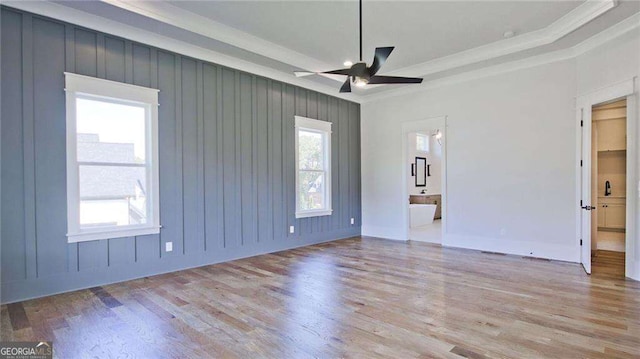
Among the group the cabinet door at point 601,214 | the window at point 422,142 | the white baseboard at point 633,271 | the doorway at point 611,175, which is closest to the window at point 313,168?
the white baseboard at point 633,271

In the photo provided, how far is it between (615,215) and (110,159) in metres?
9.39

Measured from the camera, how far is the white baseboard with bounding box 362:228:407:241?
7.13 m

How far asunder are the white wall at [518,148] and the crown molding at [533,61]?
7 cm

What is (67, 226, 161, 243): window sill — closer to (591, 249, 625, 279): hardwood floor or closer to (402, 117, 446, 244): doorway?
(402, 117, 446, 244): doorway

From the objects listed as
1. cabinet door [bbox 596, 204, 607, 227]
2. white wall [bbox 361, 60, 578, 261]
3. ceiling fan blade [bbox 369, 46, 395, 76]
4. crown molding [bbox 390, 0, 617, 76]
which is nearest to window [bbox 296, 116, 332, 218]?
white wall [bbox 361, 60, 578, 261]

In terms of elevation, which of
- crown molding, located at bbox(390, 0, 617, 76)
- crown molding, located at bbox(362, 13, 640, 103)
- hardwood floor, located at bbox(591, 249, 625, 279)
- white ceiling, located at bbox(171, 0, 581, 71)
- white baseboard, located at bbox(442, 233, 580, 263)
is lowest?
hardwood floor, located at bbox(591, 249, 625, 279)

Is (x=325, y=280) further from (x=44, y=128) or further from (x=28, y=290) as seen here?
A: (x=44, y=128)

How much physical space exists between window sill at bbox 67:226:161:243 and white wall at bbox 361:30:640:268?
4.75 metres

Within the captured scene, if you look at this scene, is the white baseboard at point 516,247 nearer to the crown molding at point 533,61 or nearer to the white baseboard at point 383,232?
the white baseboard at point 383,232

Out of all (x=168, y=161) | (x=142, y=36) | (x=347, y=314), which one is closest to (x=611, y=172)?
(x=347, y=314)

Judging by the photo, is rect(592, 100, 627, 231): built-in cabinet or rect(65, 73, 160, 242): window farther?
rect(592, 100, 627, 231): built-in cabinet

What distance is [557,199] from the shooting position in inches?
203

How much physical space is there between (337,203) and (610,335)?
5039mm

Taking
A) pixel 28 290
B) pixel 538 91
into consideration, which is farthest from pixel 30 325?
pixel 538 91
